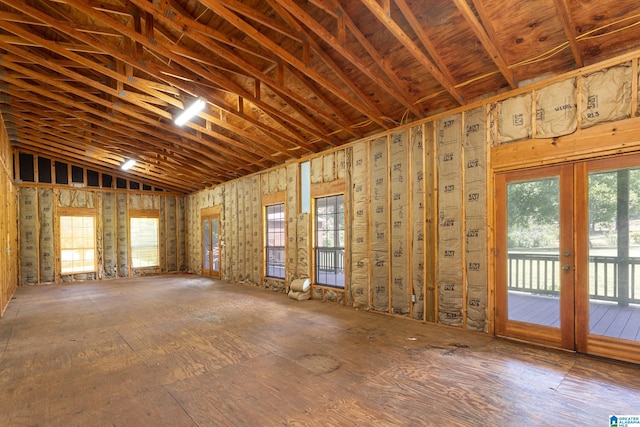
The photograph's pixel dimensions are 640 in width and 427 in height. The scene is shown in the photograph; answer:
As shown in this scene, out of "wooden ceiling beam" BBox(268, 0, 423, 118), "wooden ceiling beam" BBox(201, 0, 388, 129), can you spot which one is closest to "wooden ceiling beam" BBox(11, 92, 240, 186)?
"wooden ceiling beam" BBox(201, 0, 388, 129)

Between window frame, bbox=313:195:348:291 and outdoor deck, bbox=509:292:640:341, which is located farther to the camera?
window frame, bbox=313:195:348:291

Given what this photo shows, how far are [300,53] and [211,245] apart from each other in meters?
8.33

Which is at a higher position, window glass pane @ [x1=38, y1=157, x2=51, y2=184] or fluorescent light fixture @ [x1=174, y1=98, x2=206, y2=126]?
Answer: fluorescent light fixture @ [x1=174, y1=98, x2=206, y2=126]

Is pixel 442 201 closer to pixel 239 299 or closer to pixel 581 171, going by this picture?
pixel 581 171

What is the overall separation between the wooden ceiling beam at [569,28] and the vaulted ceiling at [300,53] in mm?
14

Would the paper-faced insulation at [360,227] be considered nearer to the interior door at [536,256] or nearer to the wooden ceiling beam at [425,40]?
the wooden ceiling beam at [425,40]

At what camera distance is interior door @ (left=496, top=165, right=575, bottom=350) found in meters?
3.58

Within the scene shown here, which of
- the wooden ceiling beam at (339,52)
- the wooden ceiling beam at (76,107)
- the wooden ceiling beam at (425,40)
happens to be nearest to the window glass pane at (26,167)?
the wooden ceiling beam at (76,107)

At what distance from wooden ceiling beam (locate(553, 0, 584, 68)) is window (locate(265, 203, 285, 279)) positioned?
6165mm

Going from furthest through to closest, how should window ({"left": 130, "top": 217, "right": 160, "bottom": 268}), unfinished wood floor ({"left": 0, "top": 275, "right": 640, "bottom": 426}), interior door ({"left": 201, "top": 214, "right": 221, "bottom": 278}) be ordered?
window ({"left": 130, "top": 217, "right": 160, "bottom": 268}), interior door ({"left": 201, "top": 214, "right": 221, "bottom": 278}), unfinished wood floor ({"left": 0, "top": 275, "right": 640, "bottom": 426})

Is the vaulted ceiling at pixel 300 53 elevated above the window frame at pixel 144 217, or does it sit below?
above

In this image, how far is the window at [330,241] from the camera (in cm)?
652

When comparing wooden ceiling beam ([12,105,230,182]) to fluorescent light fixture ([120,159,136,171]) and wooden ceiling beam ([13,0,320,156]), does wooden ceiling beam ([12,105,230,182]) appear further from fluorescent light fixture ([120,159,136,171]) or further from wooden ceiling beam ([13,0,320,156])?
wooden ceiling beam ([13,0,320,156])

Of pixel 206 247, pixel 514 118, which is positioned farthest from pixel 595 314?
pixel 206 247
